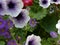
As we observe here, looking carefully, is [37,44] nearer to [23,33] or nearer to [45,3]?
[23,33]

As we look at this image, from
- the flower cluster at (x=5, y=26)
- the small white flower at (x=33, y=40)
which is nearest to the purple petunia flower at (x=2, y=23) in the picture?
the flower cluster at (x=5, y=26)

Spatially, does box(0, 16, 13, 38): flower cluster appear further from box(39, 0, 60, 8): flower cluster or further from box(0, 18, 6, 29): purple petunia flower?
box(39, 0, 60, 8): flower cluster

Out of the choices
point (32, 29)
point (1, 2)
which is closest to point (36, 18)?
point (32, 29)

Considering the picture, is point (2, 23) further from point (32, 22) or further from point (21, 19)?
point (32, 22)

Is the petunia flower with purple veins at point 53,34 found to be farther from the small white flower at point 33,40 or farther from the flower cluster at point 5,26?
the flower cluster at point 5,26

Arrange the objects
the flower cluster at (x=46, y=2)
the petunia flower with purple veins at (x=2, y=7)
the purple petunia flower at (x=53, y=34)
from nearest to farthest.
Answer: the petunia flower with purple veins at (x=2, y=7)
the flower cluster at (x=46, y=2)
the purple petunia flower at (x=53, y=34)

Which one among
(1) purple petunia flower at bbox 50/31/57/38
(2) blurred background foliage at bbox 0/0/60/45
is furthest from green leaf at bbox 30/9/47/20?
(1) purple petunia flower at bbox 50/31/57/38
